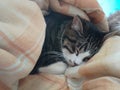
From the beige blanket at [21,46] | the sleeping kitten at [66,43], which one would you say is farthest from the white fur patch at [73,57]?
the beige blanket at [21,46]

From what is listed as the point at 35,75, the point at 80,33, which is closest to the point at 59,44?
the point at 80,33

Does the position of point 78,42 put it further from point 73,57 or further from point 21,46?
point 21,46

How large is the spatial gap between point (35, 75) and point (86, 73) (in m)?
0.15

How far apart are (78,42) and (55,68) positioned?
0.53ft

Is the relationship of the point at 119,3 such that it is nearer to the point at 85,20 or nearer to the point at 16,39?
the point at 85,20

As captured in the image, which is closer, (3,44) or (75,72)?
(3,44)

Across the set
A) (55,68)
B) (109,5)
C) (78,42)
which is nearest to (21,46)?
(55,68)

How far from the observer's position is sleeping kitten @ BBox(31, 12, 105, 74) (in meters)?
0.87

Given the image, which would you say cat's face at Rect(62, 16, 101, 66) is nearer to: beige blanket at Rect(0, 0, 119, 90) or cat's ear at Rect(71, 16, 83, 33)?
cat's ear at Rect(71, 16, 83, 33)

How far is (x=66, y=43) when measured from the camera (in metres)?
0.95

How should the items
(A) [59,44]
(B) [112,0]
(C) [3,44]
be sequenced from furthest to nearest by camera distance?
(B) [112,0], (A) [59,44], (C) [3,44]

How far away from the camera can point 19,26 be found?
68 centimetres

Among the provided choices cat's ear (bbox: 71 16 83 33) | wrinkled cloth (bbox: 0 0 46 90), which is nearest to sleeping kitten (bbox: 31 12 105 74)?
cat's ear (bbox: 71 16 83 33)

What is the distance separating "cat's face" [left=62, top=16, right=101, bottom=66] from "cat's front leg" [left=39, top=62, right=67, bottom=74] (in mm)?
32
